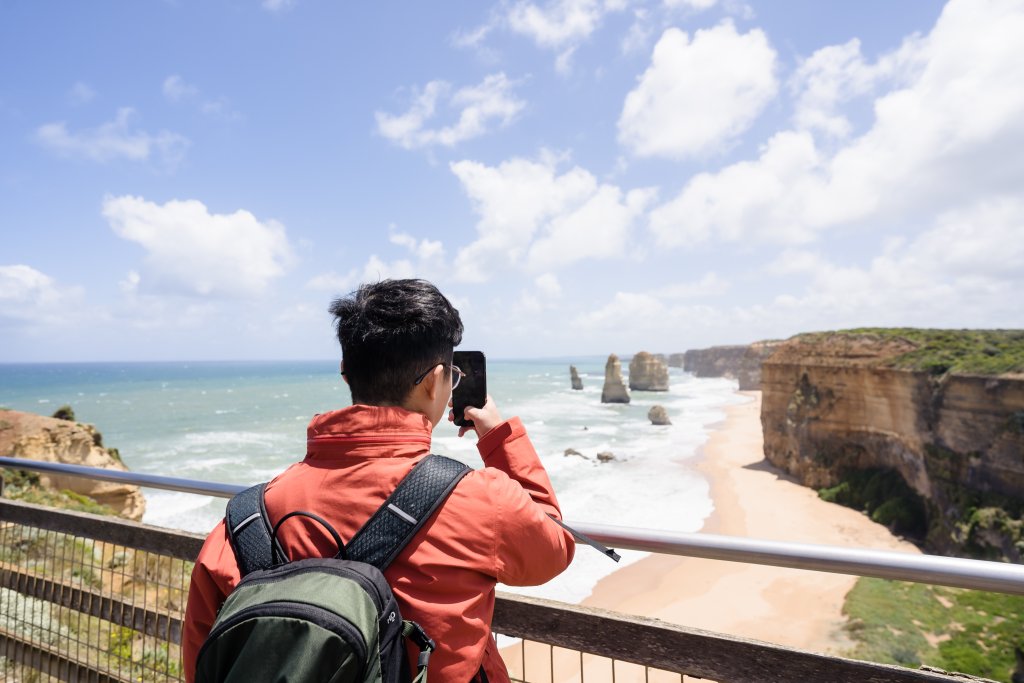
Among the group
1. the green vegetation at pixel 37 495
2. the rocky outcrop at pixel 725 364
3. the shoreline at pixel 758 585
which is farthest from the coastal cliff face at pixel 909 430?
the rocky outcrop at pixel 725 364

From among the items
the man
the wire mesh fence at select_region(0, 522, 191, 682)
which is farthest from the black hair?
the wire mesh fence at select_region(0, 522, 191, 682)

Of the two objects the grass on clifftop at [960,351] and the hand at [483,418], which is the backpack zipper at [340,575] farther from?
the grass on clifftop at [960,351]

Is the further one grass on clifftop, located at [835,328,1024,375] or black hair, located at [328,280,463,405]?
grass on clifftop, located at [835,328,1024,375]

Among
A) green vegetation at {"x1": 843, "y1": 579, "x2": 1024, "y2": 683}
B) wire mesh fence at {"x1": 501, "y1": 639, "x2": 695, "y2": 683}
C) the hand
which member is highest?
the hand

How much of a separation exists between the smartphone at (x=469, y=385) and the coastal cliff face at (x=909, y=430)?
68.2 ft

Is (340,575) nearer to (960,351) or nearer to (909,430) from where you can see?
(909,430)

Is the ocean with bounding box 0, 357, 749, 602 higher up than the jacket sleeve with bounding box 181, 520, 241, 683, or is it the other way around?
the jacket sleeve with bounding box 181, 520, 241, 683

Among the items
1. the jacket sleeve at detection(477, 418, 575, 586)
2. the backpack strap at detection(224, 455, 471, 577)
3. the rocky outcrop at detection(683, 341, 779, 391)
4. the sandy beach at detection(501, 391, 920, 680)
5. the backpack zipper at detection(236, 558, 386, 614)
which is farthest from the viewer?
the rocky outcrop at detection(683, 341, 779, 391)

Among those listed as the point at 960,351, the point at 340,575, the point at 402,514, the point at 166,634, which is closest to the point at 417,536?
the point at 402,514

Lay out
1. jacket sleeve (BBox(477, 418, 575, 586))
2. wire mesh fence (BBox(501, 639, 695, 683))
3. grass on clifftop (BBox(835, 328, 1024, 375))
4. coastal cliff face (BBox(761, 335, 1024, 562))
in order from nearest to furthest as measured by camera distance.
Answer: jacket sleeve (BBox(477, 418, 575, 586)) → wire mesh fence (BBox(501, 639, 695, 683)) → coastal cliff face (BBox(761, 335, 1024, 562)) → grass on clifftop (BBox(835, 328, 1024, 375))

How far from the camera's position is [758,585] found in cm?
1412

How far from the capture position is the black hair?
4.33ft

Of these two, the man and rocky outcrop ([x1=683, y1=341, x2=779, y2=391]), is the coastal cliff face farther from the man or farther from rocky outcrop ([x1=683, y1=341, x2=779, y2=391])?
rocky outcrop ([x1=683, y1=341, x2=779, y2=391])

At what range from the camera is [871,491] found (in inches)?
865
